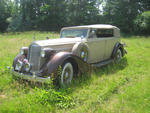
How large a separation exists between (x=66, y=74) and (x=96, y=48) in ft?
6.43

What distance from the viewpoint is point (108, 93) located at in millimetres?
3133

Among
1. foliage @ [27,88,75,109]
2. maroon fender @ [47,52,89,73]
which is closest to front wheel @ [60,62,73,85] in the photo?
maroon fender @ [47,52,89,73]

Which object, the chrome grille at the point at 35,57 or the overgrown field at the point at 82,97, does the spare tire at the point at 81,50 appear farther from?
the chrome grille at the point at 35,57

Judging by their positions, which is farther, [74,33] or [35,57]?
[74,33]

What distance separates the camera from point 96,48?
4918mm

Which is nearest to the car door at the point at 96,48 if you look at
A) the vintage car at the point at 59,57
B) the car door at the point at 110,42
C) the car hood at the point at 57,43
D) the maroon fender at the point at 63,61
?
the vintage car at the point at 59,57

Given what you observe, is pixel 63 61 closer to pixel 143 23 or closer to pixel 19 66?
pixel 19 66

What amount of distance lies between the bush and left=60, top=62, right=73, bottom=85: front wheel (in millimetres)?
22328

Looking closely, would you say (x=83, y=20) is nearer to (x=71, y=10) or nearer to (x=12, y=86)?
(x=71, y=10)

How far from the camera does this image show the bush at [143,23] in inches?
849

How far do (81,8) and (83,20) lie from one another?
10.3ft

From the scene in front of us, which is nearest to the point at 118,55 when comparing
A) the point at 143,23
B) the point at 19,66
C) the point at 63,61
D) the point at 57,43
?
the point at 57,43

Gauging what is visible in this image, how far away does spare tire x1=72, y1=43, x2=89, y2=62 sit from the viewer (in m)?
3.91

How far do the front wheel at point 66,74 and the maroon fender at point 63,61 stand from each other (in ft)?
0.53
